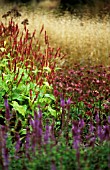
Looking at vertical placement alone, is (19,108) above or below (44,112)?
above

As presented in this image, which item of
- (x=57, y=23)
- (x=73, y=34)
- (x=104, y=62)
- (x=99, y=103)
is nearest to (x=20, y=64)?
(x=99, y=103)

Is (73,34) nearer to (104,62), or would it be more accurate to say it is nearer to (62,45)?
(62,45)

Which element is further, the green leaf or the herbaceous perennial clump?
the green leaf

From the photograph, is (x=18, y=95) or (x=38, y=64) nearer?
(x=18, y=95)

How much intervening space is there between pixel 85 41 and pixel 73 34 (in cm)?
57

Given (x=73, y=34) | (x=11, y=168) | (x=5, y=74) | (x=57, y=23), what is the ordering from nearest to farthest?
(x=11, y=168), (x=5, y=74), (x=73, y=34), (x=57, y=23)

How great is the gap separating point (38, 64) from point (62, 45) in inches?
161

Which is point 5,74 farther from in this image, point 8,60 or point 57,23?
point 57,23

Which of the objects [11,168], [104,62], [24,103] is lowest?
[104,62]

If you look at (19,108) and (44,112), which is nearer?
(19,108)

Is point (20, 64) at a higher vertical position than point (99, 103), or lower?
higher

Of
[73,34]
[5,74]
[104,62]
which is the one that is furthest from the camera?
[73,34]

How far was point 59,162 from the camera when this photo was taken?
2514 mm

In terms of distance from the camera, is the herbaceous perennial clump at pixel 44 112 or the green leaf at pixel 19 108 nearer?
the herbaceous perennial clump at pixel 44 112
